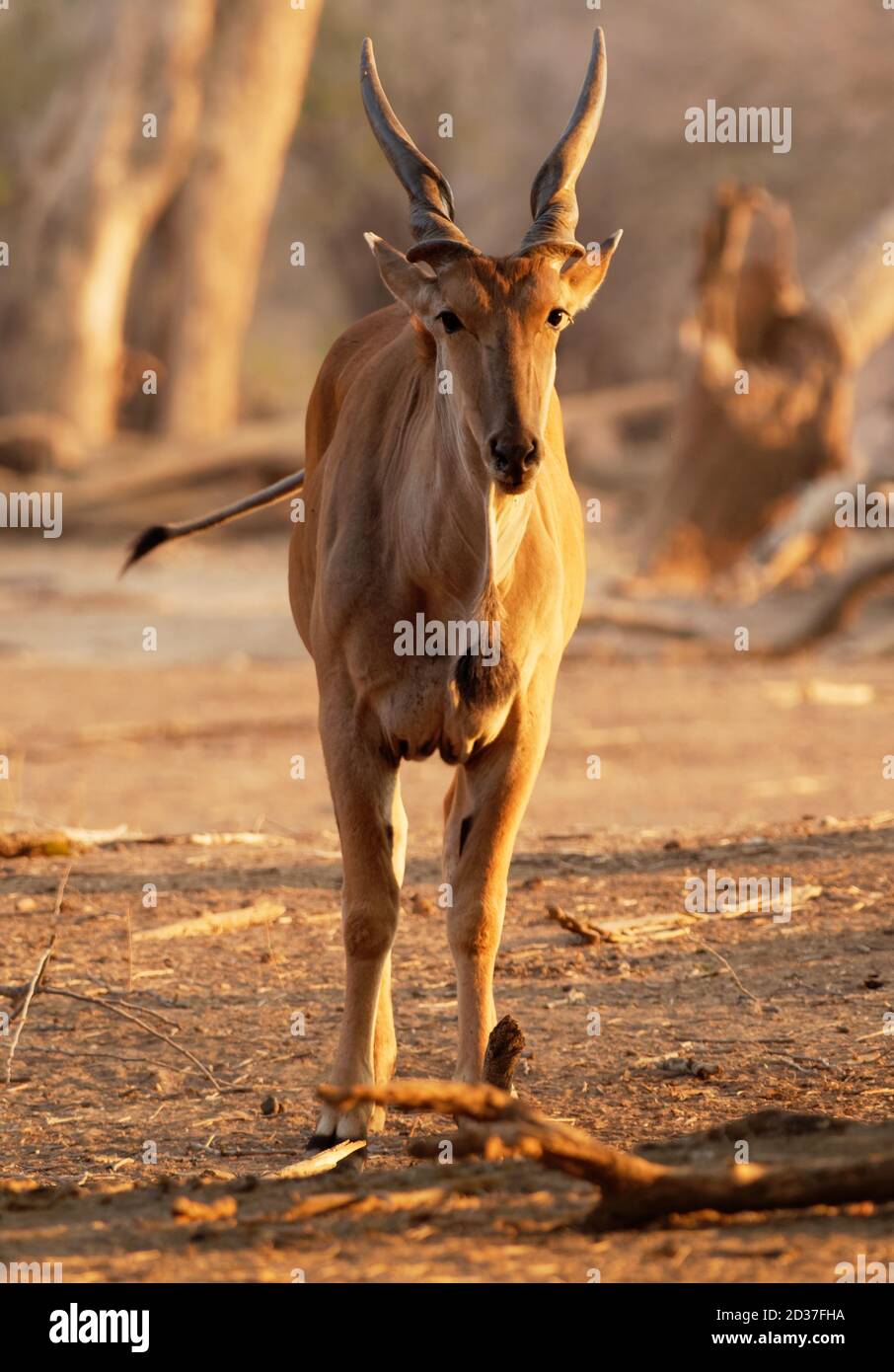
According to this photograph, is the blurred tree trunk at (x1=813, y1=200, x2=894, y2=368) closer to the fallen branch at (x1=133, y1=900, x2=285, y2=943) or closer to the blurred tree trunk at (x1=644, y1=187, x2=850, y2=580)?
the blurred tree trunk at (x1=644, y1=187, x2=850, y2=580)

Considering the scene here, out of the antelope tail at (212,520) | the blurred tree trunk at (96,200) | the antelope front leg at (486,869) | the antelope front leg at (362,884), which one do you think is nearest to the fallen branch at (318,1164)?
the antelope front leg at (362,884)

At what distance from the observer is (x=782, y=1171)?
340cm

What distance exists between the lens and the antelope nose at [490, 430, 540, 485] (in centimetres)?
425

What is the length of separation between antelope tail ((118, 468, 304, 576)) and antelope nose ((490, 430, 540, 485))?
2.13 meters

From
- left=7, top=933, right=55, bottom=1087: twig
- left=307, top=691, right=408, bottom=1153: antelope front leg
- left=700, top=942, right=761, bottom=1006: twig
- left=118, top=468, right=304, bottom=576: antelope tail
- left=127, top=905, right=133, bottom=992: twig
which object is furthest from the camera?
left=118, top=468, right=304, bottom=576: antelope tail

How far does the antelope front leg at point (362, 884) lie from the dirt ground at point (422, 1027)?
22cm

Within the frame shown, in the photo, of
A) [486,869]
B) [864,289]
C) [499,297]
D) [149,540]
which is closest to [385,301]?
[864,289]

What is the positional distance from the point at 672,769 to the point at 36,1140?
708 cm

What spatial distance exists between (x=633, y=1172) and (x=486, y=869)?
149cm

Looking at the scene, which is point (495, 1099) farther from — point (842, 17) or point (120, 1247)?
point (842, 17)

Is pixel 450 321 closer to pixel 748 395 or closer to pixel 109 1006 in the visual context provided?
pixel 109 1006

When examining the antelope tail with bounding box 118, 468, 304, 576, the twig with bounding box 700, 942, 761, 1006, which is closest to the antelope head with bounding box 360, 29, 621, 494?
the antelope tail with bounding box 118, 468, 304, 576

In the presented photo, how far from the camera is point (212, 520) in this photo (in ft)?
21.5

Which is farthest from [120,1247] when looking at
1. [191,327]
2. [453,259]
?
[191,327]
